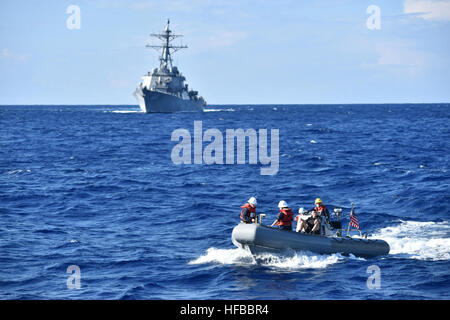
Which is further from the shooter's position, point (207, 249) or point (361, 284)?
point (207, 249)

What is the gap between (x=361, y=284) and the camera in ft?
52.4

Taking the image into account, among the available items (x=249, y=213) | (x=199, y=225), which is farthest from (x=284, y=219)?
(x=199, y=225)

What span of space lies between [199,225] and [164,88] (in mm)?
109733

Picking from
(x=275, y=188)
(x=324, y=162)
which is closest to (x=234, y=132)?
(x=324, y=162)

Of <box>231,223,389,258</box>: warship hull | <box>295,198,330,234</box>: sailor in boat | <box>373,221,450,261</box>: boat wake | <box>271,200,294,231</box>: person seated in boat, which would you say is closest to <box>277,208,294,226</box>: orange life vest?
<box>271,200,294,231</box>: person seated in boat

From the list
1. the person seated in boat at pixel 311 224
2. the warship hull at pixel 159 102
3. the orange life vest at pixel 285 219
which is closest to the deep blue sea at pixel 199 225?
the person seated in boat at pixel 311 224

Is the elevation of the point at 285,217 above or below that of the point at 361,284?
above

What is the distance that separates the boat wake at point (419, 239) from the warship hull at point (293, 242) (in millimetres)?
1396

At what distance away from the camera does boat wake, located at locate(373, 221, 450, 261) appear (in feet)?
63.6

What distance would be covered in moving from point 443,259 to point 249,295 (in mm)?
7407

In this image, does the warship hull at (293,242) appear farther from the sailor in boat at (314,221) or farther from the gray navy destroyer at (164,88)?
the gray navy destroyer at (164,88)

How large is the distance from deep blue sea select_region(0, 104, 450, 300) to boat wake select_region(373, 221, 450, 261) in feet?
0.13
